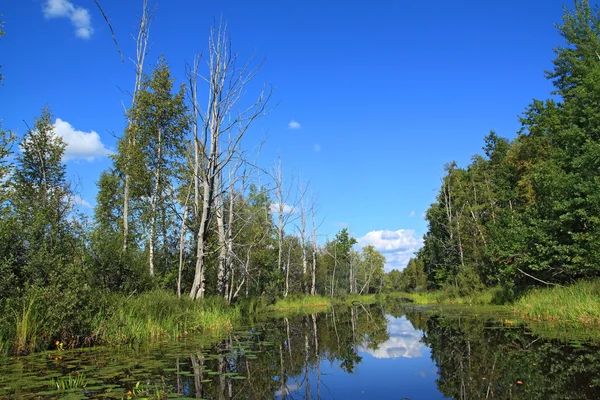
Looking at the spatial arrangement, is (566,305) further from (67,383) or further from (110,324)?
(67,383)

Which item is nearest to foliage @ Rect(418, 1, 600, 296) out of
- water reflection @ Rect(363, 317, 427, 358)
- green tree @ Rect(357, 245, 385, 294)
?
water reflection @ Rect(363, 317, 427, 358)

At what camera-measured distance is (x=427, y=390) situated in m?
5.88

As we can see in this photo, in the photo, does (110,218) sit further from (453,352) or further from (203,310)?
(453,352)

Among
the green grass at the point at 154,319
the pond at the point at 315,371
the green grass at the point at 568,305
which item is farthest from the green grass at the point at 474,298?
the green grass at the point at 154,319

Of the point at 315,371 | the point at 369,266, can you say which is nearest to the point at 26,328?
the point at 315,371

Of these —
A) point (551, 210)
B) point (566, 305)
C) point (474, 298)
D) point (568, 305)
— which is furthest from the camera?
point (474, 298)

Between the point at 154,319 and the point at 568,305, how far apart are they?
12674 mm

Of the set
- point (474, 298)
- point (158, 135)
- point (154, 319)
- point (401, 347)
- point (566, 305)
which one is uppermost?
point (158, 135)

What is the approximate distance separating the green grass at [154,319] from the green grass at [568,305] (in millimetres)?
10895

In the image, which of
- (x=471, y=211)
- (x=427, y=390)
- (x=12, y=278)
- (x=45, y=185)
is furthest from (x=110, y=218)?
(x=471, y=211)

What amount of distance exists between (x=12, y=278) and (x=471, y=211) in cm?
3418

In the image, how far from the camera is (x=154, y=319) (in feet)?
34.2

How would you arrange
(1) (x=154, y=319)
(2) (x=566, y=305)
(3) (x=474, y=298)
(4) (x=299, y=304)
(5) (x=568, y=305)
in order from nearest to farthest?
1. (1) (x=154, y=319)
2. (5) (x=568, y=305)
3. (2) (x=566, y=305)
4. (3) (x=474, y=298)
5. (4) (x=299, y=304)

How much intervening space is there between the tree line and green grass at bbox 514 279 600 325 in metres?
1.27
